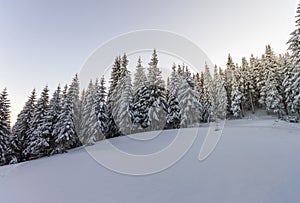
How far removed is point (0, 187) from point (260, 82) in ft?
146

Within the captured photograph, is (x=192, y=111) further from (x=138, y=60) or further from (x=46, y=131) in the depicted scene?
(x=46, y=131)

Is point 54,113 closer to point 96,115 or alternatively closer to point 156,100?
point 96,115

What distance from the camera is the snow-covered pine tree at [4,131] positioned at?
2322 cm

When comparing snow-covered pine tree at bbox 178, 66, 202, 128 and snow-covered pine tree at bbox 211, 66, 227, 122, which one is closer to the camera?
snow-covered pine tree at bbox 178, 66, 202, 128

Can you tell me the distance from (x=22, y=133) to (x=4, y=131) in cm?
303

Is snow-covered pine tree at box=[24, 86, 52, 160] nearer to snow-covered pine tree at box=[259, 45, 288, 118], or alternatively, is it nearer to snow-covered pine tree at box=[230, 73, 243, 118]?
snow-covered pine tree at box=[259, 45, 288, 118]

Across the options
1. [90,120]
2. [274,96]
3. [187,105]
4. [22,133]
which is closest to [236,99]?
[274,96]

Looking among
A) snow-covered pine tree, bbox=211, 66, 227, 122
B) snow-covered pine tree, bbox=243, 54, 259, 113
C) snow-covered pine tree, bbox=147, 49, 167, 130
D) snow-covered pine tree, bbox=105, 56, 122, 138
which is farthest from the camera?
snow-covered pine tree, bbox=243, 54, 259, 113

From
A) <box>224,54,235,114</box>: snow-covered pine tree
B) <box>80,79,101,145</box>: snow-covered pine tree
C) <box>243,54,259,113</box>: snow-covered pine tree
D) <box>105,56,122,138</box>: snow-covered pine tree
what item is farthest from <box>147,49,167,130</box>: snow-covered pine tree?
<box>243,54,259,113</box>: snow-covered pine tree

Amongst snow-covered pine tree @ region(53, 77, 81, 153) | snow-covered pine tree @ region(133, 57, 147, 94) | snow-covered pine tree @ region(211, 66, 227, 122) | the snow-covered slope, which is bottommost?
the snow-covered slope

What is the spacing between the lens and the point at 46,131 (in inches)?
957

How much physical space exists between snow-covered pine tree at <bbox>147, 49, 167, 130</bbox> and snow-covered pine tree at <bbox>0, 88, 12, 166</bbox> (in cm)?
1758

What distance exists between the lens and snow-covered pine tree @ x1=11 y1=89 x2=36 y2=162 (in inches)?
1045

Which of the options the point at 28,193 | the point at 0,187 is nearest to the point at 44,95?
the point at 0,187
